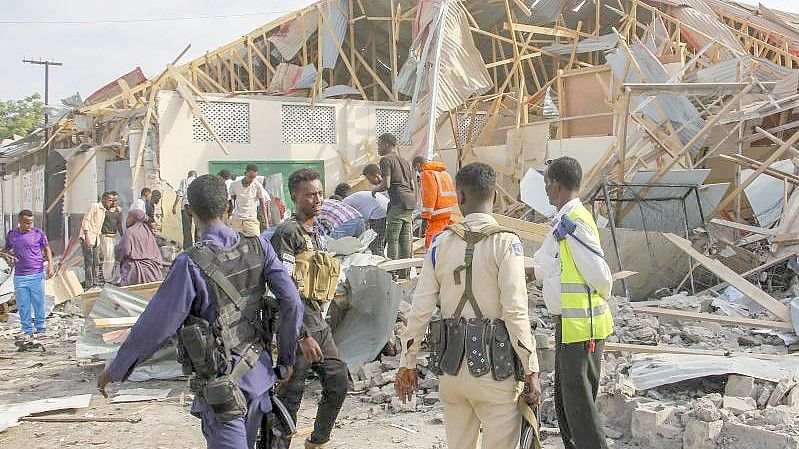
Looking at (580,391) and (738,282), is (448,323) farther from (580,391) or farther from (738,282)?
(738,282)

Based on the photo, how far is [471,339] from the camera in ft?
10.0

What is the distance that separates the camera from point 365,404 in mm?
5664

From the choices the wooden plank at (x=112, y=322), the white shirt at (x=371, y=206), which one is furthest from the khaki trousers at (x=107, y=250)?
the wooden plank at (x=112, y=322)

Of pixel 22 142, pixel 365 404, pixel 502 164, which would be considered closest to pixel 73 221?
pixel 22 142

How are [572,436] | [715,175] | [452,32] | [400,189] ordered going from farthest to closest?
[452,32] < [715,175] < [400,189] < [572,436]

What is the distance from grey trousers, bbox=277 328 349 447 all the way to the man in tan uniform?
0.96 m

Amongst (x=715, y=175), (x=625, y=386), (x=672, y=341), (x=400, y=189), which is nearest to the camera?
(x=625, y=386)

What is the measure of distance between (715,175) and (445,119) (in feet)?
22.2

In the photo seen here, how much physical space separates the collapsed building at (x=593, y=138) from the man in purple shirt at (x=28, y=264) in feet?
16.4

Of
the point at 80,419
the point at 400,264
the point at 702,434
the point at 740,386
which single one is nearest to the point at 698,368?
the point at 740,386

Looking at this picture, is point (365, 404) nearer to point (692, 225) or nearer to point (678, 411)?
point (678, 411)

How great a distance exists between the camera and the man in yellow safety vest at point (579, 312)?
3.45 meters

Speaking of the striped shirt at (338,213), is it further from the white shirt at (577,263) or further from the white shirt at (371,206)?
the white shirt at (577,263)

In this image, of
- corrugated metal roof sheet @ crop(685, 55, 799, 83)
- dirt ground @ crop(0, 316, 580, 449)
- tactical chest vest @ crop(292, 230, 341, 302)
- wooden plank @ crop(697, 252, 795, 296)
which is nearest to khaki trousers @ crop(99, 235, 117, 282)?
dirt ground @ crop(0, 316, 580, 449)
